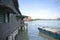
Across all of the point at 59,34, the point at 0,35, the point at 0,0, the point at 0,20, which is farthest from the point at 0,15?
the point at 59,34

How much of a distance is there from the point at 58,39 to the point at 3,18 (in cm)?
1308

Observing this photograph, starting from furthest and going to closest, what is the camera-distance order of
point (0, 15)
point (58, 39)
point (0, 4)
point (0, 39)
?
1. point (58, 39)
2. point (0, 15)
3. point (0, 39)
4. point (0, 4)

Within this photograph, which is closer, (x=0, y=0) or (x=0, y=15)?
(x=0, y=0)

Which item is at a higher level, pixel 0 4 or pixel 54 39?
pixel 0 4

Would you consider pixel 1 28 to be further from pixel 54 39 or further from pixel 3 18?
pixel 54 39

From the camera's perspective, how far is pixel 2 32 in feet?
28.4

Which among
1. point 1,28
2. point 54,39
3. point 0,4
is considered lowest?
point 54,39

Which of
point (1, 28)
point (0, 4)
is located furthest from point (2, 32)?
point (0, 4)

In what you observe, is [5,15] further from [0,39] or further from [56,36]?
[56,36]

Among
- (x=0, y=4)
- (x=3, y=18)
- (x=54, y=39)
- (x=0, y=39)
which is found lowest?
(x=54, y=39)

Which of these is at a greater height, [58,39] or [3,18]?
[3,18]

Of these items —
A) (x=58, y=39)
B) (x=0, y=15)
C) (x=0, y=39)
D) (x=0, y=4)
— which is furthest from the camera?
(x=58, y=39)

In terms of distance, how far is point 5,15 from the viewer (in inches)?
461

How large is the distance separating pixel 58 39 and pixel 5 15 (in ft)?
42.6
